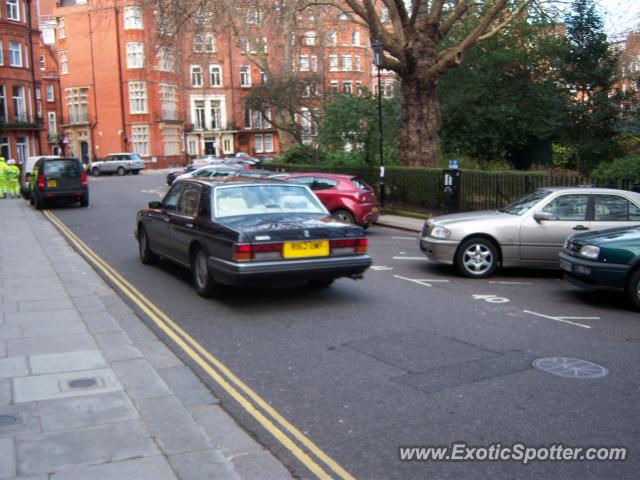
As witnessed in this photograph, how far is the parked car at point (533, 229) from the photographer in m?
10.4

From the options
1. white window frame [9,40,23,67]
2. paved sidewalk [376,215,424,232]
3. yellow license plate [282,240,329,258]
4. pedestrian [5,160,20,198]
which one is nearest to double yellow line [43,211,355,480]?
yellow license plate [282,240,329,258]

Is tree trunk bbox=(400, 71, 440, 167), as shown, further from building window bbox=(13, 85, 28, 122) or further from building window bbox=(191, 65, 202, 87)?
building window bbox=(191, 65, 202, 87)

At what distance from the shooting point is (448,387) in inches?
215

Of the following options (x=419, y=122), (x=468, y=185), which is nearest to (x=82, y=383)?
(x=468, y=185)

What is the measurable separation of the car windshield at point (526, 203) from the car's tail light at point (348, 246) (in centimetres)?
356

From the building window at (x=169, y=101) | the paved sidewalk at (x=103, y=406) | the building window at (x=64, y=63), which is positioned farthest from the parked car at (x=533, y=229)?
the building window at (x=64, y=63)

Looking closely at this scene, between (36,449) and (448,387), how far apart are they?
3160 millimetres

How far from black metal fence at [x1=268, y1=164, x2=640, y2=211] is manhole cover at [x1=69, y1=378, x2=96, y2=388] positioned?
1257cm

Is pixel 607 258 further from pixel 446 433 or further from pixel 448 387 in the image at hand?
pixel 446 433

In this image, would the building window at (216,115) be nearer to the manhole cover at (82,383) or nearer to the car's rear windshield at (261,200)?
the car's rear windshield at (261,200)

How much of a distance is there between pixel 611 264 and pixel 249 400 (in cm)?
526

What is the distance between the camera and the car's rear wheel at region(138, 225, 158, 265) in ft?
38.0

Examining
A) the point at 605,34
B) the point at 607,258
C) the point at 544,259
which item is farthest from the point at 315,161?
the point at 607,258

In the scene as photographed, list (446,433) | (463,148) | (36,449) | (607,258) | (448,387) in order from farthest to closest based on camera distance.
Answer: (463,148) < (607,258) < (448,387) < (446,433) < (36,449)
